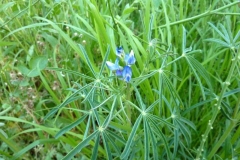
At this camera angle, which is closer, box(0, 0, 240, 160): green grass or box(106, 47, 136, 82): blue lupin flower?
box(106, 47, 136, 82): blue lupin flower

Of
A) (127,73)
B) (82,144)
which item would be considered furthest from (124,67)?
(82,144)

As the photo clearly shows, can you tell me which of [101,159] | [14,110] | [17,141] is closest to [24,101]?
[14,110]

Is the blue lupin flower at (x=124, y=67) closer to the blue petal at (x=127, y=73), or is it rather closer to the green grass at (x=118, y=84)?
the blue petal at (x=127, y=73)

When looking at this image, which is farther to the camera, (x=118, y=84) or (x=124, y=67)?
(x=118, y=84)

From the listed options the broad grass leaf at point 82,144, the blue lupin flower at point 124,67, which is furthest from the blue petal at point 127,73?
the broad grass leaf at point 82,144

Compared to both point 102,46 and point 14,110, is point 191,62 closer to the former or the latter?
point 102,46

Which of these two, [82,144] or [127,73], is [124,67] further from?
[82,144]

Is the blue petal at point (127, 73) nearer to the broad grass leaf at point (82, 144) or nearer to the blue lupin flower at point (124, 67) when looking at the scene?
the blue lupin flower at point (124, 67)

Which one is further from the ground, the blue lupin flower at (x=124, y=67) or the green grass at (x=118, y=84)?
the blue lupin flower at (x=124, y=67)

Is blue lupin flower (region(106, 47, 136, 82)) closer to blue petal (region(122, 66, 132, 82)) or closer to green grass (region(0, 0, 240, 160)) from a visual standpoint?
blue petal (region(122, 66, 132, 82))

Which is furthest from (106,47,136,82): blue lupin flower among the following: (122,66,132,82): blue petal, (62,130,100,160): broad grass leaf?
(62,130,100,160): broad grass leaf

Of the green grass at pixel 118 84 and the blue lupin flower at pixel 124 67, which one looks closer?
the blue lupin flower at pixel 124 67
